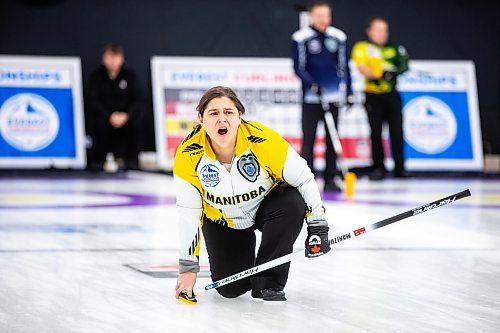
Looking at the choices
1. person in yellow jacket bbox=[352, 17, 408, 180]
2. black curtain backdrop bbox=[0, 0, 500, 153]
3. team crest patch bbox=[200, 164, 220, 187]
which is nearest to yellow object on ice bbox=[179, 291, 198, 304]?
team crest patch bbox=[200, 164, 220, 187]

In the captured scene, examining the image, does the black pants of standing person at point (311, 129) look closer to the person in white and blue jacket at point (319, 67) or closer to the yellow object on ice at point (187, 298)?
the person in white and blue jacket at point (319, 67)

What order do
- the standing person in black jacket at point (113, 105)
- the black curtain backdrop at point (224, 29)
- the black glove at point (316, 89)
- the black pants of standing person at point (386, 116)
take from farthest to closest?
the black curtain backdrop at point (224, 29) → the standing person in black jacket at point (113, 105) → the black pants of standing person at point (386, 116) → the black glove at point (316, 89)

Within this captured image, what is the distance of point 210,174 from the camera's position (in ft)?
11.1

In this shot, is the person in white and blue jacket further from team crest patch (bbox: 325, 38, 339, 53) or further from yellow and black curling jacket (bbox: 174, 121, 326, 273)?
yellow and black curling jacket (bbox: 174, 121, 326, 273)

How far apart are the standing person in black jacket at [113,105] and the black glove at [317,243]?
744 cm

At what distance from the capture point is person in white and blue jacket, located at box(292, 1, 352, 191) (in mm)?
8453

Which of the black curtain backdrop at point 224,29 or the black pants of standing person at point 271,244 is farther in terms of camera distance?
the black curtain backdrop at point 224,29

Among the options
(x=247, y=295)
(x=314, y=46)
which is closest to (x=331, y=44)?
(x=314, y=46)

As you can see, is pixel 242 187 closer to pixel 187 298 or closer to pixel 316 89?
pixel 187 298

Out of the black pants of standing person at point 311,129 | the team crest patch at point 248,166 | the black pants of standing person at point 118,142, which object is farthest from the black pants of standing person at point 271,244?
the black pants of standing person at point 118,142

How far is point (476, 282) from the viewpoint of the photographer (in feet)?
12.4

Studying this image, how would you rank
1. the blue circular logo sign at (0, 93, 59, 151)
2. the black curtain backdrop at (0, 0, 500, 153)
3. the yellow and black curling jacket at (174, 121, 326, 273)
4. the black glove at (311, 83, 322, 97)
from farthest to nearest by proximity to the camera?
the black curtain backdrop at (0, 0, 500, 153) < the blue circular logo sign at (0, 93, 59, 151) < the black glove at (311, 83, 322, 97) < the yellow and black curling jacket at (174, 121, 326, 273)

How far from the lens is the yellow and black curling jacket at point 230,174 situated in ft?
11.0

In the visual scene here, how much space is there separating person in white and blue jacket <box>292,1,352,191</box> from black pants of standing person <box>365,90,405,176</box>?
1.42 m
